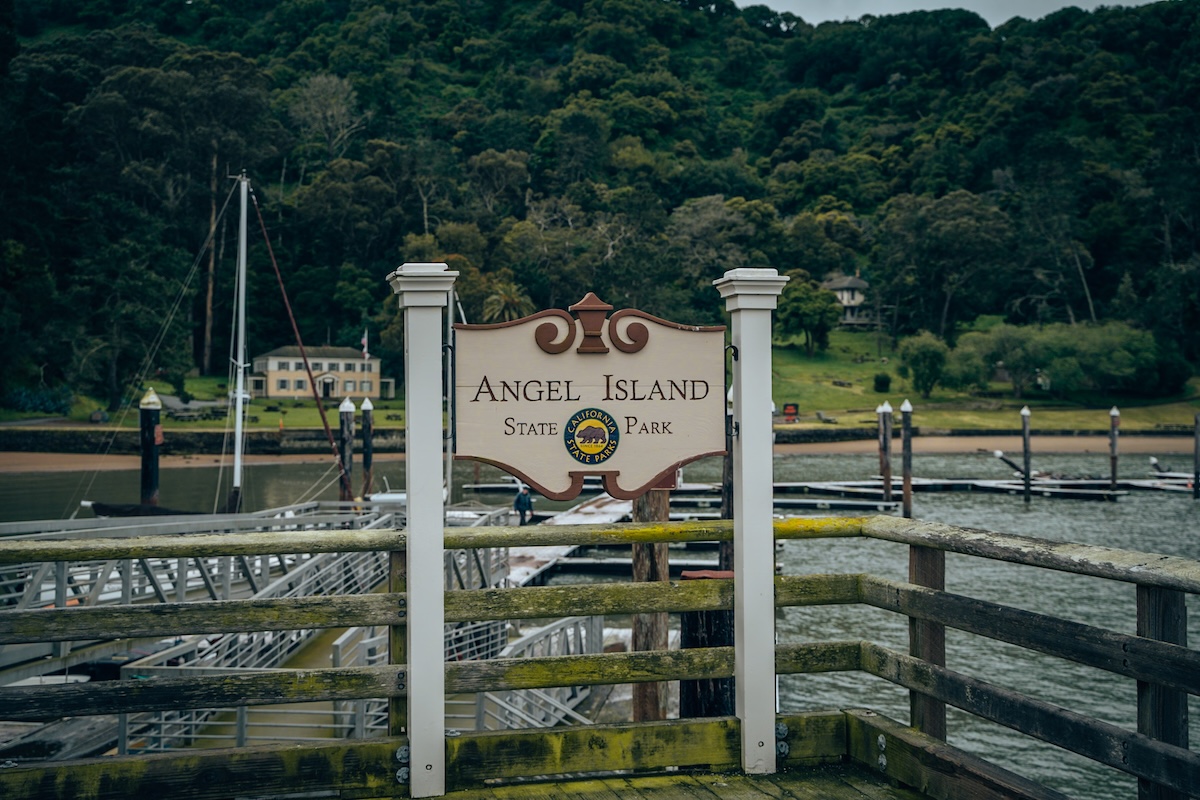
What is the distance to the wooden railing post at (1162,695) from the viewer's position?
304 cm

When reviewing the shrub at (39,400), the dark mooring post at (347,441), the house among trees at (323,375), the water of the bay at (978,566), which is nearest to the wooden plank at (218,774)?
the water of the bay at (978,566)

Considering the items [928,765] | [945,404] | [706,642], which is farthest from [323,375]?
[928,765]

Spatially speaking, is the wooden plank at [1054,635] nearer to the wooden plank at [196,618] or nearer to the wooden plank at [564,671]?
the wooden plank at [564,671]

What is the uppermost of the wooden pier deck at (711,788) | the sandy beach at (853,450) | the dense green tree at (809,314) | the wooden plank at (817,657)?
the dense green tree at (809,314)

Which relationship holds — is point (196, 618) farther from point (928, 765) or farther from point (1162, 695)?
point (1162, 695)

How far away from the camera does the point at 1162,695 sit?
120 inches

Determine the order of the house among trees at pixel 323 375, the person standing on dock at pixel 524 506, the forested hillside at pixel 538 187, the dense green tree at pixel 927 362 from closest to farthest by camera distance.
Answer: the person standing on dock at pixel 524 506 → the house among trees at pixel 323 375 → the dense green tree at pixel 927 362 → the forested hillside at pixel 538 187

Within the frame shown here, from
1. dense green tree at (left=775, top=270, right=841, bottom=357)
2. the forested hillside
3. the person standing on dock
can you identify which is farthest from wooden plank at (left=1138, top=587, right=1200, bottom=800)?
dense green tree at (left=775, top=270, right=841, bottom=357)

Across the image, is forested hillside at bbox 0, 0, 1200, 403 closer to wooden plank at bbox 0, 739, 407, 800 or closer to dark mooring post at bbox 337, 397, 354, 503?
dark mooring post at bbox 337, 397, 354, 503

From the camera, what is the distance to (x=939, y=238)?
9169 cm

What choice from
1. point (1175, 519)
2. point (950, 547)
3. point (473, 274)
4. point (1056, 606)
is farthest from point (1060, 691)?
point (473, 274)

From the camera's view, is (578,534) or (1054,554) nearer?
(1054,554)

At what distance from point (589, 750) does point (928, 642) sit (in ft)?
4.86

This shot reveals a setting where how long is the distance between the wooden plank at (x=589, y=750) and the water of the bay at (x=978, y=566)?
28.1ft
